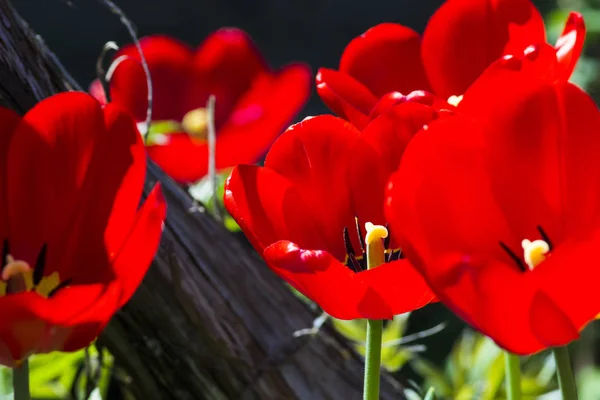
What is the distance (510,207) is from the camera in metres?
0.31

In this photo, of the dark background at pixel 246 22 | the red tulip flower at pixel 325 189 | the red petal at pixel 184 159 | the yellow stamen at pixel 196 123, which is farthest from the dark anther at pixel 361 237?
→ the dark background at pixel 246 22

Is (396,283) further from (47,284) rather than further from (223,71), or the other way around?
(223,71)

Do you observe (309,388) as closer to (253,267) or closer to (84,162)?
(253,267)

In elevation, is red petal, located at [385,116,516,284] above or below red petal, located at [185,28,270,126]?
above

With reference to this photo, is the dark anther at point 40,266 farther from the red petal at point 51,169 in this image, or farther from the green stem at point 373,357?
the green stem at point 373,357

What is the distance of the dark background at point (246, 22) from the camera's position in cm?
209

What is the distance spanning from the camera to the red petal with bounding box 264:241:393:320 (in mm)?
283

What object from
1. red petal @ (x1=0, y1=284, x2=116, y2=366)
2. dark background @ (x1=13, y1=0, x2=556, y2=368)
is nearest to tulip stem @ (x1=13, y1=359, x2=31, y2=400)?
red petal @ (x1=0, y1=284, x2=116, y2=366)

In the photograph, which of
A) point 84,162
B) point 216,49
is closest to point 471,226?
point 84,162

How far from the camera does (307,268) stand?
0.28 meters

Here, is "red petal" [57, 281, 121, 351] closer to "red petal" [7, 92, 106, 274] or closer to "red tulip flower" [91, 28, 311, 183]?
"red petal" [7, 92, 106, 274]

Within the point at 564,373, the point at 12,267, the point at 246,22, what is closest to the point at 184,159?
the point at 12,267

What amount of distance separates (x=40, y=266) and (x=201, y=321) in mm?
→ 122

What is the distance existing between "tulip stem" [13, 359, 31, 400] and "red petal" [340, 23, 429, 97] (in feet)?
0.62
